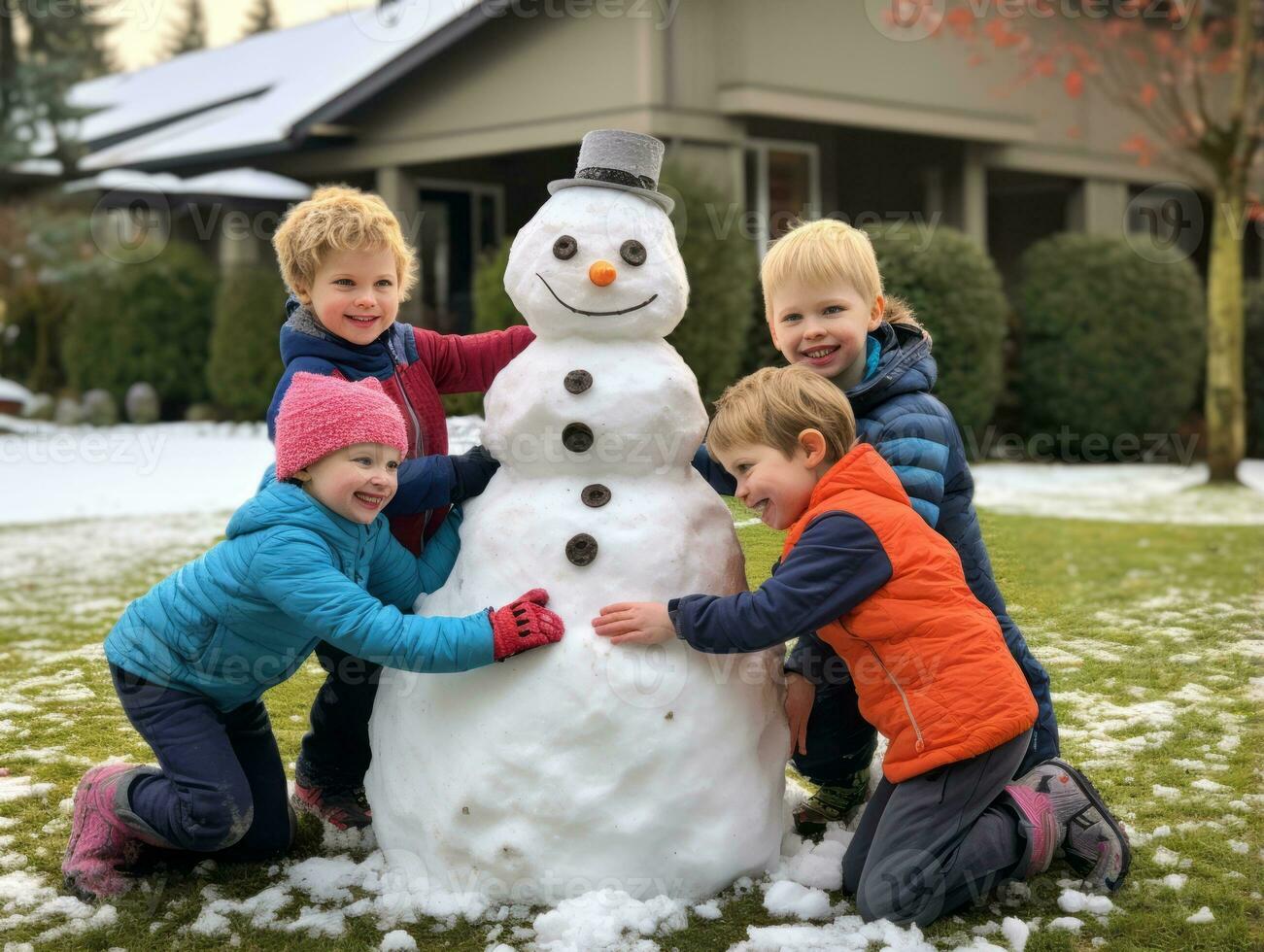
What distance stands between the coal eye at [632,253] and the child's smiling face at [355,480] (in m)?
0.69

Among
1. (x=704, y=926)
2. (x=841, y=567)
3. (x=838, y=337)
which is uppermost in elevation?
(x=838, y=337)

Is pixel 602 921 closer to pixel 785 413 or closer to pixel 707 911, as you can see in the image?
pixel 707 911

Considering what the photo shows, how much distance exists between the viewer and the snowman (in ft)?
9.15

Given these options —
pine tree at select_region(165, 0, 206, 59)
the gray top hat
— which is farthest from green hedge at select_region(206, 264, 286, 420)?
pine tree at select_region(165, 0, 206, 59)

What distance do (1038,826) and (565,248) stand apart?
1689 millimetres

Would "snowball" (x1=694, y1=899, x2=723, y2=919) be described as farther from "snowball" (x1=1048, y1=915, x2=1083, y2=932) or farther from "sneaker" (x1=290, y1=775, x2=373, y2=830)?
"sneaker" (x1=290, y1=775, x2=373, y2=830)

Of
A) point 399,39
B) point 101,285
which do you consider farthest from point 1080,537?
point 101,285

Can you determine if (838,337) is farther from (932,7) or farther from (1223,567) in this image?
(932,7)

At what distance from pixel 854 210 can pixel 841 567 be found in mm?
13229

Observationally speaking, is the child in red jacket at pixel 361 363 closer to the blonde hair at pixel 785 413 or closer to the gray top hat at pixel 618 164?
the gray top hat at pixel 618 164

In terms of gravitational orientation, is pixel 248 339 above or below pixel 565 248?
above

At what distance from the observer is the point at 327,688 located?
11.4ft

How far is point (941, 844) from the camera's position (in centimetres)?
279

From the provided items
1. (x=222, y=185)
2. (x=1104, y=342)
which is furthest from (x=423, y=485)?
(x=222, y=185)
